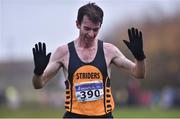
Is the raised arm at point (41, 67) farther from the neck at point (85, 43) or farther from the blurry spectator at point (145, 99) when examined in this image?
the blurry spectator at point (145, 99)

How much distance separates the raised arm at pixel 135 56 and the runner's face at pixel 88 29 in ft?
1.09

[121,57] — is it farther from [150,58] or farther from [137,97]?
[150,58]

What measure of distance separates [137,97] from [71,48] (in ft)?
99.4

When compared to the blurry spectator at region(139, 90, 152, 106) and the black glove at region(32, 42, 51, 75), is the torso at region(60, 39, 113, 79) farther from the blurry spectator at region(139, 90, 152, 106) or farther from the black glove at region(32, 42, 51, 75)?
the blurry spectator at region(139, 90, 152, 106)

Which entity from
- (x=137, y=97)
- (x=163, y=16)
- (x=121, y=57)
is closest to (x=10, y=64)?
(x=163, y=16)

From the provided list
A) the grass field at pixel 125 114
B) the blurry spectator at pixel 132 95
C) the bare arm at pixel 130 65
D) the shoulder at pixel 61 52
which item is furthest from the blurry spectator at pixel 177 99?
the shoulder at pixel 61 52

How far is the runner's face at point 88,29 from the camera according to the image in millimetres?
7160

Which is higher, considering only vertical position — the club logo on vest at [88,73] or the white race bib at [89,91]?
the club logo on vest at [88,73]

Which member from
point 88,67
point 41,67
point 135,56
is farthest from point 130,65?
point 41,67

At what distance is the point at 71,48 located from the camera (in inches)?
291

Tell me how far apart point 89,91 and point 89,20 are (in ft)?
2.28

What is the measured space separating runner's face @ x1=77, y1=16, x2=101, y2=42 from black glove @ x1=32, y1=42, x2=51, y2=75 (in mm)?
408

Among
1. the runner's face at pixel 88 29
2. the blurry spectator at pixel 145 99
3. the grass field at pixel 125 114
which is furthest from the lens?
the blurry spectator at pixel 145 99

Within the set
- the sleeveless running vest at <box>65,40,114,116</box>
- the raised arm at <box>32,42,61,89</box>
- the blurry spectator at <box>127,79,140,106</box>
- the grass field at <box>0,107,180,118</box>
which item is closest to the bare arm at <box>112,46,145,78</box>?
the sleeveless running vest at <box>65,40,114,116</box>
